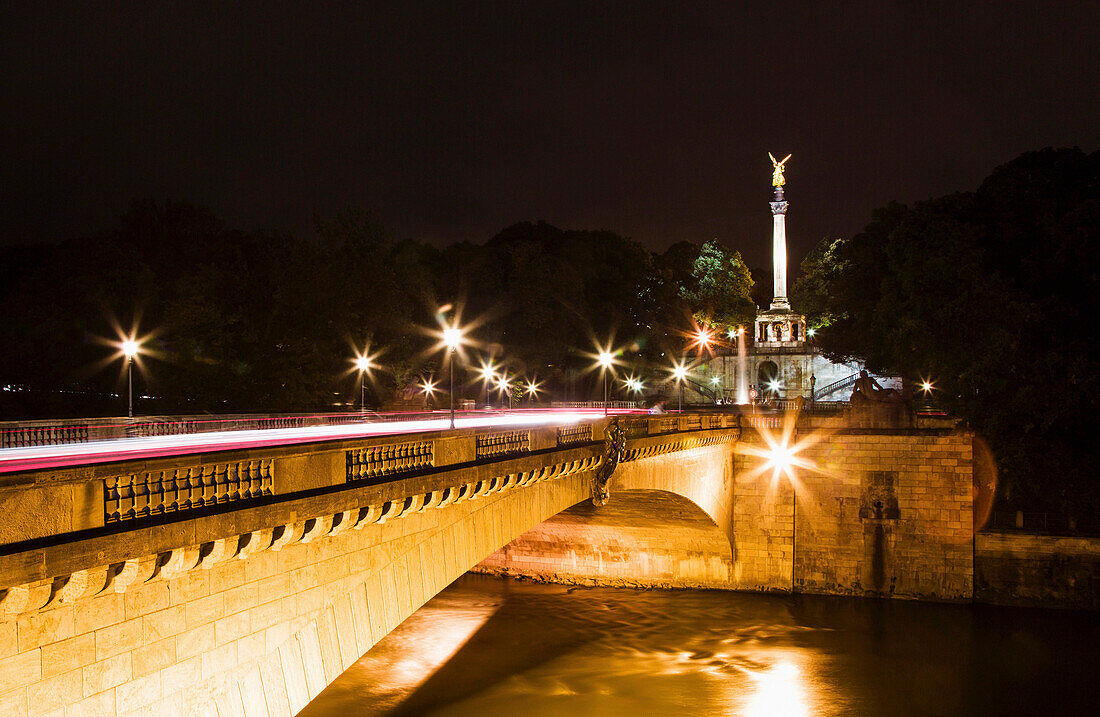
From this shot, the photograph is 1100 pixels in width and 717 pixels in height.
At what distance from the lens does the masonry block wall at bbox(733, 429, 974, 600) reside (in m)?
34.1

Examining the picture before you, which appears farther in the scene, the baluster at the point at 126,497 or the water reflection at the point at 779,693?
the water reflection at the point at 779,693

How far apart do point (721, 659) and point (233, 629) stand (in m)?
22.2

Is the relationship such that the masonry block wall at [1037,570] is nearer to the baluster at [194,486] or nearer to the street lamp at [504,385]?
the street lamp at [504,385]

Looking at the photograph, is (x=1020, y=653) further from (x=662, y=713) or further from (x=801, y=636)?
(x=662, y=713)

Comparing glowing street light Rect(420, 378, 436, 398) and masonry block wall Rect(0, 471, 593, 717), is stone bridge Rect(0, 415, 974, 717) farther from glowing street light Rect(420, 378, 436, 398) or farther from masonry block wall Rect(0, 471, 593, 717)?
glowing street light Rect(420, 378, 436, 398)

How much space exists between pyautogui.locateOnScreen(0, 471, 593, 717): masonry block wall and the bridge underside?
2093cm

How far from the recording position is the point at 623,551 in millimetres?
37719

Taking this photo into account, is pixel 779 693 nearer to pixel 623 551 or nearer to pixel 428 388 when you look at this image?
pixel 623 551

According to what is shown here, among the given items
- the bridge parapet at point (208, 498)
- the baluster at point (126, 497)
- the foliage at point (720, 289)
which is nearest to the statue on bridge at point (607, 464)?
the bridge parapet at point (208, 498)

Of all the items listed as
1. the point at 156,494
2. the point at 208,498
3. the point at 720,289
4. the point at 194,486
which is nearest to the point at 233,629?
the point at 208,498

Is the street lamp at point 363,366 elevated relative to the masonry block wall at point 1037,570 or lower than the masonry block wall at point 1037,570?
elevated

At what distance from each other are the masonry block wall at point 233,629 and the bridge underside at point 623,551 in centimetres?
2093

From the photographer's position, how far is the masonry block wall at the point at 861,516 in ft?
112

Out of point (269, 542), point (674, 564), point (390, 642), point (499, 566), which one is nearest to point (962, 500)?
point (674, 564)
